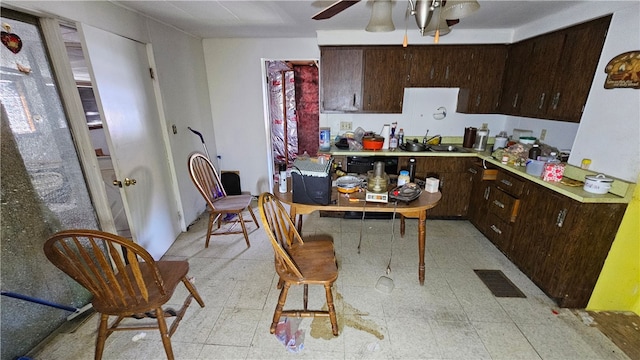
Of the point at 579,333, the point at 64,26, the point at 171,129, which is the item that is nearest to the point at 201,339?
the point at 171,129

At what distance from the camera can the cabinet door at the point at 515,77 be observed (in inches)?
106

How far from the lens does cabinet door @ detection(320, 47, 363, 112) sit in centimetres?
309

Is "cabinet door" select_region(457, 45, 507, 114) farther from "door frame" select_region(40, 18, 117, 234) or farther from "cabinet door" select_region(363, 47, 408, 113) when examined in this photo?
"door frame" select_region(40, 18, 117, 234)

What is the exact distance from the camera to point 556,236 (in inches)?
74.7

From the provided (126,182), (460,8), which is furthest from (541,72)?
(126,182)

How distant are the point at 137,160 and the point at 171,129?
643 mm

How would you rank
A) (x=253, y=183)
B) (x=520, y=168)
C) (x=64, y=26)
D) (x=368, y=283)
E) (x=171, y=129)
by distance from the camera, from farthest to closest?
(x=253, y=183) → (x=171, y=129) → (x=520, y=168) → (x=368, y=283) → (x=64, y=26)

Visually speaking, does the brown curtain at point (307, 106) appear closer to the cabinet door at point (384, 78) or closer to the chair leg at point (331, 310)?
the cabinet door at point (384, 78)

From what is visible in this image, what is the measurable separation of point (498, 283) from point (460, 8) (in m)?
2.10

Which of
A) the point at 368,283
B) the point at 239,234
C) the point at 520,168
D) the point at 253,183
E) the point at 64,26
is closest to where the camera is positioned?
the point at 64,26

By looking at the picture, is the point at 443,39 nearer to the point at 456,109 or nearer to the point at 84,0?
the point at 456,109

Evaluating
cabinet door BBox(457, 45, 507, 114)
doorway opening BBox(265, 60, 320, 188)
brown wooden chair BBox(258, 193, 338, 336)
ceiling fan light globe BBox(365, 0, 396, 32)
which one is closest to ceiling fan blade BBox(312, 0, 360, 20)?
ceiling fan light globe BBox(365, 0, 396, 32)

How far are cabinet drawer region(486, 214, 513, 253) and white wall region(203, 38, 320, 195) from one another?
114 inches

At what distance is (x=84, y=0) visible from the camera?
168 cm
